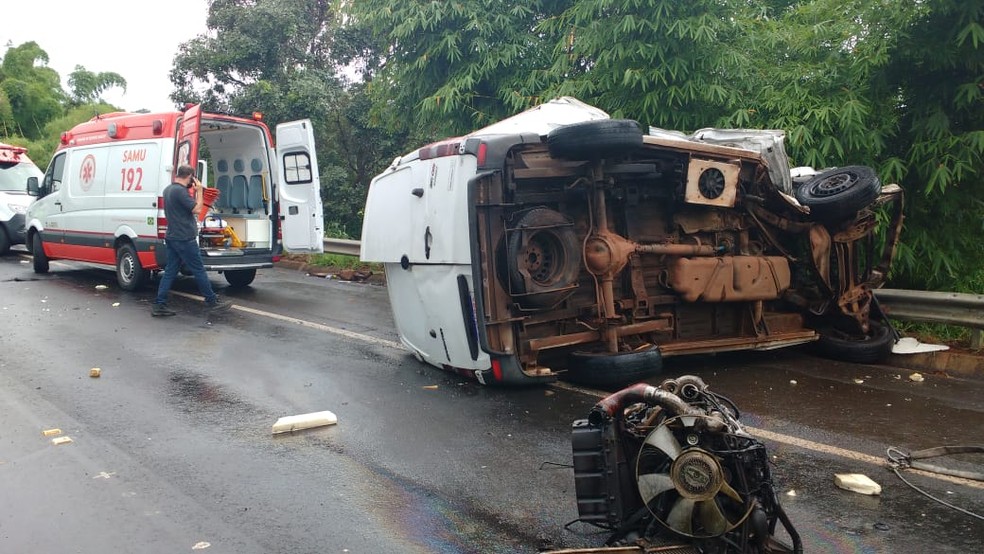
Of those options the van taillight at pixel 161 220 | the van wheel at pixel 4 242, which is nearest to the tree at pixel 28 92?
the van wheel at pixel 4 242

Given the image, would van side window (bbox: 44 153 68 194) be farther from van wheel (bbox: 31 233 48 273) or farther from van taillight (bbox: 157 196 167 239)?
van taillight (bbox: 157 196 167 239)

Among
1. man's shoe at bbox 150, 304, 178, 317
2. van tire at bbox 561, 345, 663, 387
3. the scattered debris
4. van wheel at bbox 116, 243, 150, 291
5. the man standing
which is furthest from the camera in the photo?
the scattered debris

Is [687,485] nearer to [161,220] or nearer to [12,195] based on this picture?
[161,220]

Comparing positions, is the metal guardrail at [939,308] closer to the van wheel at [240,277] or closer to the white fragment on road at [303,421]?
the white fragment on road at [303,421]

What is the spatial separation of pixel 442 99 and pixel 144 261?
4.67 metres

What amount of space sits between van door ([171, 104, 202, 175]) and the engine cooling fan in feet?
26.5

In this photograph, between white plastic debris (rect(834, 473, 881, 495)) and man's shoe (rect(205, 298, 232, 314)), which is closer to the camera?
white plastic debris (rect(834, 473, 881, 495))

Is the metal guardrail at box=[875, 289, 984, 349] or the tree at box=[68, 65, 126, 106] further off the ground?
the tree at box=[68, 65, 126, 106]

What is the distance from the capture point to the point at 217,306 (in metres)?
9.43

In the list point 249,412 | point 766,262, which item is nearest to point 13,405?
point 249,412

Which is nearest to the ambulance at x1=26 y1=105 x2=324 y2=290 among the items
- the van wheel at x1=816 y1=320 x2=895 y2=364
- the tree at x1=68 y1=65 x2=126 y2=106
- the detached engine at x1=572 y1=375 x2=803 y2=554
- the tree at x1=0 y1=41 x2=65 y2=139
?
the van wheel at x1=816 y1=320 x2=895 y2=364

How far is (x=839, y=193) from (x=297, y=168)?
7.20 metres

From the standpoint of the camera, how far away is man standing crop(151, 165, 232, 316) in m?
9.01

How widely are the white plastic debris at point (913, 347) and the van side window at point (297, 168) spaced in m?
7.66
